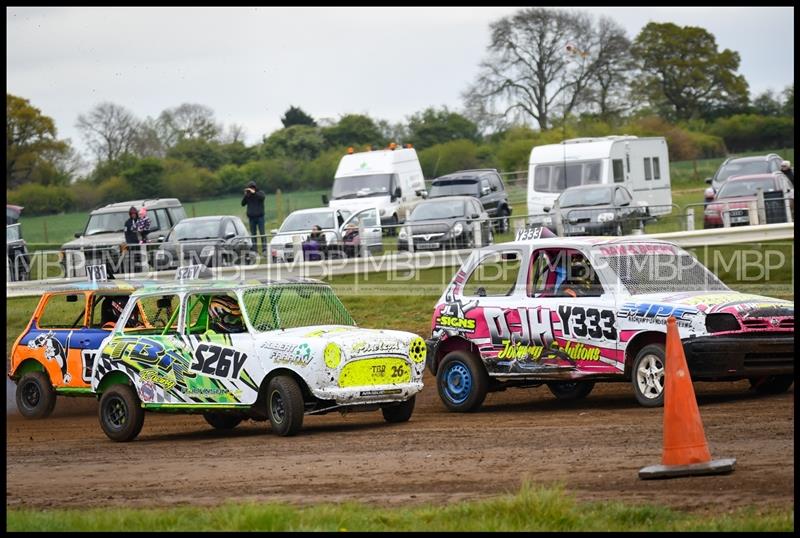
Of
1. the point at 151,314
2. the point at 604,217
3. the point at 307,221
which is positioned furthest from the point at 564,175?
the point at 151,314

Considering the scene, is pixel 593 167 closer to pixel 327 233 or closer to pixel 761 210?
pixel 327 233

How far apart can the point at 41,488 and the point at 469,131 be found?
59393 mm

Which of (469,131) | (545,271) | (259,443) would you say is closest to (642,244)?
(545,271)

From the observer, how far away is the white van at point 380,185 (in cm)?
3644

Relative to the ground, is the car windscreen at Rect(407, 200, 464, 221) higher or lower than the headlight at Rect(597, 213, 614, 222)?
higher

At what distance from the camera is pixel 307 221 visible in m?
29.9

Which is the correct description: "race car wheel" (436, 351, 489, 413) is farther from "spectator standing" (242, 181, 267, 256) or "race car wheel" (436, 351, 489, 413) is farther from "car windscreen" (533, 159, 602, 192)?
"car windscreen" (533, 159, 602, 192)

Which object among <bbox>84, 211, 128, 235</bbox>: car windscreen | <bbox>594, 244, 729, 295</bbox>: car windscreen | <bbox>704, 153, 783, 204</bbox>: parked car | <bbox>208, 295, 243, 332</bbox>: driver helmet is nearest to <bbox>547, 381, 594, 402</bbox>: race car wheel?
<bbox>594, 244, 729, 295</bbox>: car windscreen

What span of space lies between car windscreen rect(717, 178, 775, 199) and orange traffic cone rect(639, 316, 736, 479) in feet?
70.5

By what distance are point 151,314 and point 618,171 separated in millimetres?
23848

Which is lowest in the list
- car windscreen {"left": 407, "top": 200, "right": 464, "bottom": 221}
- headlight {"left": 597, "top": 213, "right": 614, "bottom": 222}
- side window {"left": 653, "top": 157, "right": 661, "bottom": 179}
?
headlight {"left": 597, "top": 213, "right": 614, "bottom": 222}

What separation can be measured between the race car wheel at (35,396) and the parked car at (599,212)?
1059 cm

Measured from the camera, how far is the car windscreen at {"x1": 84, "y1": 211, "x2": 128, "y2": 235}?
3148cm

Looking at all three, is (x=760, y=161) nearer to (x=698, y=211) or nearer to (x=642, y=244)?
(x=698, y=211)
